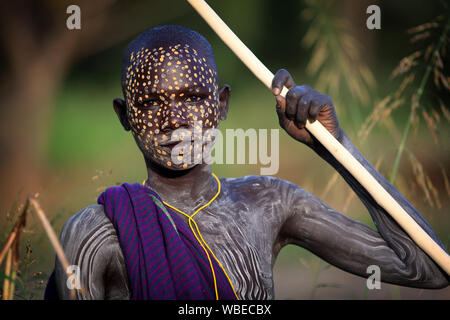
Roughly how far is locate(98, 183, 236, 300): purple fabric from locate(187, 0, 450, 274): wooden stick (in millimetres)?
540

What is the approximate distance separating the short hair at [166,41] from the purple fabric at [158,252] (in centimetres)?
42

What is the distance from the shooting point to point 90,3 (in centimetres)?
568

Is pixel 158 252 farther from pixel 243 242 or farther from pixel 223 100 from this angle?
pixel 223 100

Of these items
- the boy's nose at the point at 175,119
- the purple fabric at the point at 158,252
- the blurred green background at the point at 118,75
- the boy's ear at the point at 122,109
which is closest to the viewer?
the purple fabric at the point at 158,252

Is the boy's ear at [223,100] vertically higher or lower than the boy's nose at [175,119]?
higher

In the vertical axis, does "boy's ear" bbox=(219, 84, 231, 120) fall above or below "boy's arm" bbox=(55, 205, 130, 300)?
above

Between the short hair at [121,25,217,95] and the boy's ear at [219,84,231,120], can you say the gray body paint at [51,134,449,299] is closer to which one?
the boy's ear at [219,84,231,120]

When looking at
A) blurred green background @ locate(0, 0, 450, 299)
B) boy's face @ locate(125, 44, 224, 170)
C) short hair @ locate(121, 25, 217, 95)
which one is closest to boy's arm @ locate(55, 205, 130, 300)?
boy's face @ locate(125, 44, 224, 170)

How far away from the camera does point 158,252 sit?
2.19 m

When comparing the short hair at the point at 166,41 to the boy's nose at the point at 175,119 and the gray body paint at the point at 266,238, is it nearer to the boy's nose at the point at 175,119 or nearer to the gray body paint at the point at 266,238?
the boy's nose at the point at 175,119

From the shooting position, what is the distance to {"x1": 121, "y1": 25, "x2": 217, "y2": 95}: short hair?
2.35 metres

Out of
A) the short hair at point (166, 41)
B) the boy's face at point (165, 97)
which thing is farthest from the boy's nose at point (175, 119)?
the short hair at point (166, 41)

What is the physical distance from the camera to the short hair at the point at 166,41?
2346 mm
